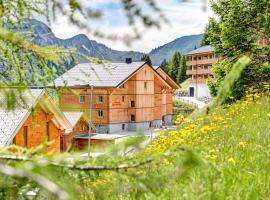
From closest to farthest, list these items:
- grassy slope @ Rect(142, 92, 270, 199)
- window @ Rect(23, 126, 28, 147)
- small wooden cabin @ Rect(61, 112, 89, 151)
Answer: grassy slope @ Rect(142, 92, 270, 199) < window @ Rect(23, 126, 28, 147) < small wooden cabin @ Rect(61, 112, 89, 151)

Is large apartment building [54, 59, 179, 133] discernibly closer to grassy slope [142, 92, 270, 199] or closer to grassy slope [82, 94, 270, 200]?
grassy slope [82, 94, 270, 200]

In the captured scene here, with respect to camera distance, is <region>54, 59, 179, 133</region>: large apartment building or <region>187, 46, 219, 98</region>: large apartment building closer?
<region>54, 59, 179, 133</region>: large apartment building

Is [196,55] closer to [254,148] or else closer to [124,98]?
[124,98]

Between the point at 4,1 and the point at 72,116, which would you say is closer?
the point at 4,1

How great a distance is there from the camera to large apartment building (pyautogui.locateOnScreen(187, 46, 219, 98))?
Result: 77.8 metres

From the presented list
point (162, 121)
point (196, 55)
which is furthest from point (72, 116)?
point (196, 55)

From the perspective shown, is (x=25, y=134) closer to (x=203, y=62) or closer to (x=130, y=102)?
(x=130, y=102)

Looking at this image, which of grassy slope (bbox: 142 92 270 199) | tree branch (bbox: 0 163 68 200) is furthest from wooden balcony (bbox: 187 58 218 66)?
tree branch (bbox: 0 163 68 200)

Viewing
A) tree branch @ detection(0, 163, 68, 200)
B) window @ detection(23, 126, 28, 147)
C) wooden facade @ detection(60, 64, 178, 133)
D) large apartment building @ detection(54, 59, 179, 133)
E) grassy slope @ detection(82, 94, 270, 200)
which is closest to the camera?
tree branch @ detection(0, 163, 68, 200)

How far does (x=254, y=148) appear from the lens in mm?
5152

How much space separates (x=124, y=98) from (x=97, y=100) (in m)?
3.18

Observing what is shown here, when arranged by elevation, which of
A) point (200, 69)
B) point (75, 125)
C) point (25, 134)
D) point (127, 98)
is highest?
point (200, 69)

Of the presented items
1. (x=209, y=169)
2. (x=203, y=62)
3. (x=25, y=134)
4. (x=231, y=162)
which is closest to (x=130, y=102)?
(x=25, y=134)

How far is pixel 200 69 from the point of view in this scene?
80.2 metres
